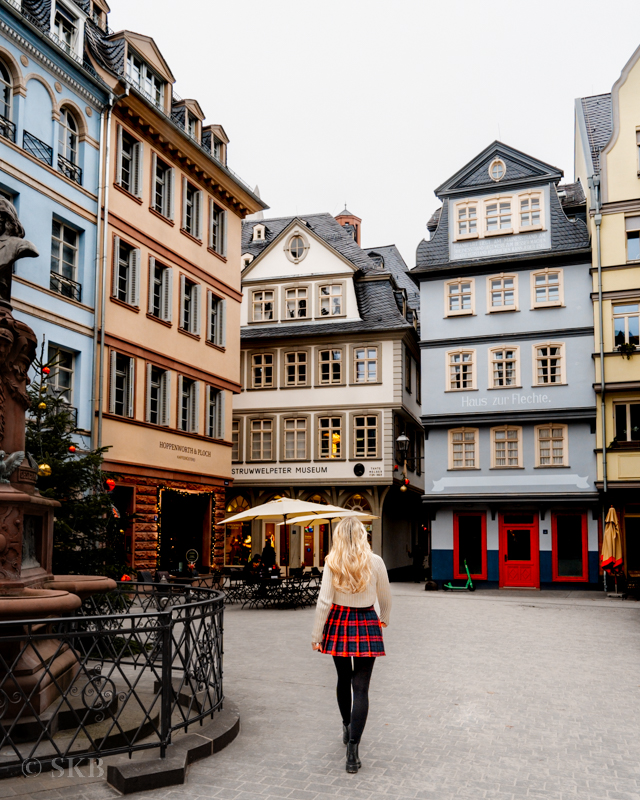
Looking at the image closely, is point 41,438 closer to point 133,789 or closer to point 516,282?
point 133,789

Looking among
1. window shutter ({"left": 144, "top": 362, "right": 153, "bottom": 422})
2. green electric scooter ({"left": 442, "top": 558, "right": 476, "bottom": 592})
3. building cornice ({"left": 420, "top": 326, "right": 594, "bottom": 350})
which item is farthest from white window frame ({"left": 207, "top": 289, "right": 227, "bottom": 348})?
green electric scooter ({"left": 442, "top": 558, "right": 476, "bottom": 592})

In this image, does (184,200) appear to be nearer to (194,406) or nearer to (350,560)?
(194,406)

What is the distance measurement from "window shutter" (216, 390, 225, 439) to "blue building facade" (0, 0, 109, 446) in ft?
24.6

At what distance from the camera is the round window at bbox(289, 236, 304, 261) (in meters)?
38.3

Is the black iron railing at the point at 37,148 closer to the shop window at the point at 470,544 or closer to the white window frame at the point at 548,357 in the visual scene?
the white window frame at the point at 548,357

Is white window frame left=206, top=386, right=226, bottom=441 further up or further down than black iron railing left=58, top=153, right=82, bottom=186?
further down

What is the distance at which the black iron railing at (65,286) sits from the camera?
2092cm

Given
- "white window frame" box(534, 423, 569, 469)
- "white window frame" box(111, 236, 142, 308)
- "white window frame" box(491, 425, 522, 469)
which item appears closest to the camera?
"white window frame" box(111, 236, 142, 308)

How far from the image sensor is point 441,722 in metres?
8.13

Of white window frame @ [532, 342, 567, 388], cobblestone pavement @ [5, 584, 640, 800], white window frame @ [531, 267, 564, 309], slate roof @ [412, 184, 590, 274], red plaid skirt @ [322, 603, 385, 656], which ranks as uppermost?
slate roof @ [412, 184, 590, 274]

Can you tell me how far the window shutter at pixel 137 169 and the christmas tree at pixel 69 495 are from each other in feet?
39.4

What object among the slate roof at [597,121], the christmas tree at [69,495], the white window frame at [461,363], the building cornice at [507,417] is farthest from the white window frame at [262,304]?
the christmas tree at [69,495]

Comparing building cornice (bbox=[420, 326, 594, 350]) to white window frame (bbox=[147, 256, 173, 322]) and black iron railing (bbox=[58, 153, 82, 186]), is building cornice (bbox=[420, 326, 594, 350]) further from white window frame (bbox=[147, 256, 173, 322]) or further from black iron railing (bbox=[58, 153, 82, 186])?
black iron railing (bbox=[58, 153, 82, 186])

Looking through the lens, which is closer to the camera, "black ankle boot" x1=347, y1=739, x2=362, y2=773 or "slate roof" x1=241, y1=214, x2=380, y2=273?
"black ankle boot" x1=347, y1=739, x2=362, y2=773
